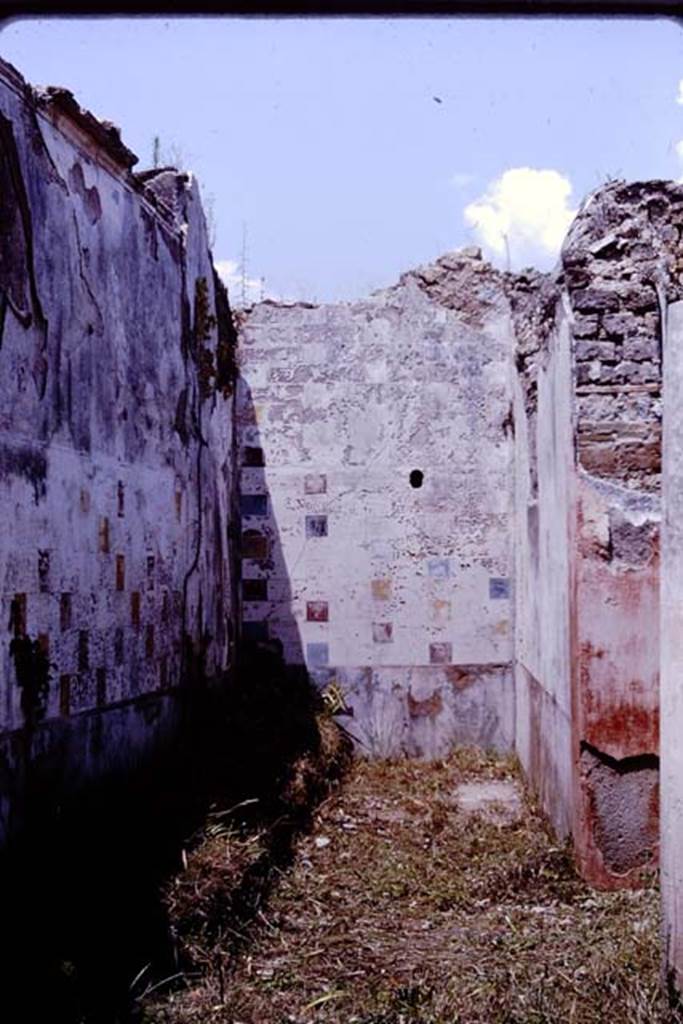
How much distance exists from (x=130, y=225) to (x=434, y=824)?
9.98 ft

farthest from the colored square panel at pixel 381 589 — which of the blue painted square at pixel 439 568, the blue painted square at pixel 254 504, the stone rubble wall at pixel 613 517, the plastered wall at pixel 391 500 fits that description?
the stone rubble wall at pixel 613 517

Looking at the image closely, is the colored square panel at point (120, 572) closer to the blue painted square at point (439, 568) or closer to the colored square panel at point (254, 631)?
the colored square panel at point (254, 631)

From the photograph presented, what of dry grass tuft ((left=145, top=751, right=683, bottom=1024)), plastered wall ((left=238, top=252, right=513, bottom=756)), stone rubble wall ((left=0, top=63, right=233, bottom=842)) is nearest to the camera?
dry grass tuft ((left=145, top=751, right=683, bottom=1024))

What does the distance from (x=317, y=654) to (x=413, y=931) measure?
11.6ft

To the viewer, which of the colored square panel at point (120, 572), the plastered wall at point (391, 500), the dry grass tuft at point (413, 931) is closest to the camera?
the dry grass tuft at point (413, 931)

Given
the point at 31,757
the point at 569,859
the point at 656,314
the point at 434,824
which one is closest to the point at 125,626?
the point at 31,757

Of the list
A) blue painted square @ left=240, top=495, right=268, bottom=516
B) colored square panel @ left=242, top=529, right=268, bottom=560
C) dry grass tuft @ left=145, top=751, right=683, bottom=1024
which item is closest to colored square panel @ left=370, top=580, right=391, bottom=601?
colored square panel @ left=242, top=529, right=268, bottom=560

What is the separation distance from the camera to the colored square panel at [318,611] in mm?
7875

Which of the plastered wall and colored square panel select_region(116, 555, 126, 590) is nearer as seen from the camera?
colored square panel select_region(116, 555, 126, 590)

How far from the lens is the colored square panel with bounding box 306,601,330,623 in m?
7.88

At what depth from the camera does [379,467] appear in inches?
311

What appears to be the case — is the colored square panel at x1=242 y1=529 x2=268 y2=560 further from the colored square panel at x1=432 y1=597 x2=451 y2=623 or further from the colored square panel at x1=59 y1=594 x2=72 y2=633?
the colored square panel at x1=59 y1=594 x2=72 y2=633

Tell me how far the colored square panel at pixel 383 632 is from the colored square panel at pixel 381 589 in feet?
0.52

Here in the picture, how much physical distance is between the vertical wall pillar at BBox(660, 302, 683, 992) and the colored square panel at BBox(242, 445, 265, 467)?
4.75 meters
